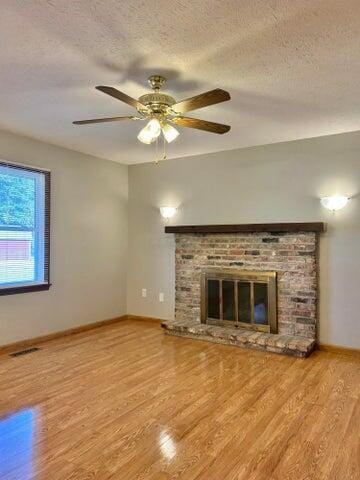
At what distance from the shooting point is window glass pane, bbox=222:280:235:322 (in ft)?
15.1

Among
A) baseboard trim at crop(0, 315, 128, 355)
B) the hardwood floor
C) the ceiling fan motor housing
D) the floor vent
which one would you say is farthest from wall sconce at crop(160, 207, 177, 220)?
the ceiling fan motor housing

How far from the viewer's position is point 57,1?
6.01 ft

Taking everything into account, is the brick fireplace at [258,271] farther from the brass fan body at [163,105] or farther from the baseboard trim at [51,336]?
the brass fan body at [163,105]

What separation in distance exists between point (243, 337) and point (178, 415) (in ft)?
5.86

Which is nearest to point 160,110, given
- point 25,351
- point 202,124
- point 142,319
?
point 202,124

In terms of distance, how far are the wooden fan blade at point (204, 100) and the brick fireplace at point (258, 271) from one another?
2179 millimetres

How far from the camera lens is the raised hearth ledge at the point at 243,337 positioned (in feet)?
12.6

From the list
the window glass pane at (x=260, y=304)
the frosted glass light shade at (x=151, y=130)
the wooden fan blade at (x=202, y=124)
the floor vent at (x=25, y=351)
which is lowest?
the floor vent at (x=25, y=351)

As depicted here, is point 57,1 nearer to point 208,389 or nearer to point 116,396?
point 116,396

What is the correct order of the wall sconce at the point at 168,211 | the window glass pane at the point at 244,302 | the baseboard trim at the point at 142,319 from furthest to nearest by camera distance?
the baseboard trim at the point at 142,319, the wall sconce at the point at 168,211, the window glass pane at the point at 244,302

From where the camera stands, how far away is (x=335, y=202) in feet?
12.9

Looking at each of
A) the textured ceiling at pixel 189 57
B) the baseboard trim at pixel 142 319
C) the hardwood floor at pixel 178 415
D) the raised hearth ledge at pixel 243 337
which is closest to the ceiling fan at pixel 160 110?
the textured ceiling at pixel 189 57

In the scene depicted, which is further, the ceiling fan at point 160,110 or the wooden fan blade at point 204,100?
the ceiling fan at point 160,110

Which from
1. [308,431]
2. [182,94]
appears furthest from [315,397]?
[182,94]
